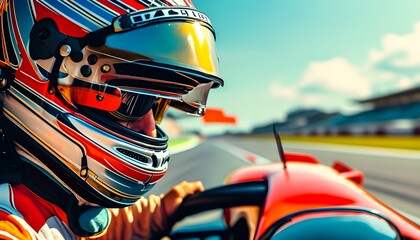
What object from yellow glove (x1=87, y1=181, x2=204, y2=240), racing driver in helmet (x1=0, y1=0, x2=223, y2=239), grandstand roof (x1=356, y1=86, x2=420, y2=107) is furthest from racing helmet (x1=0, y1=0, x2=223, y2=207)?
grandstand roof (x1=356, y1=86, x2=420, y2=107)

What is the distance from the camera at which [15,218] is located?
3.24ft

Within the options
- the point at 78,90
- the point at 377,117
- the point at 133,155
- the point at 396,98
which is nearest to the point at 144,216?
the point at 133,155

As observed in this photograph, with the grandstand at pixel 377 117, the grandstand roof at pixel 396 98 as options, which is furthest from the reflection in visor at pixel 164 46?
the grandstand roof at pixel 396 98

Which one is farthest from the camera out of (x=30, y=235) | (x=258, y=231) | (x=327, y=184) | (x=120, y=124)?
(x=327, y=184)

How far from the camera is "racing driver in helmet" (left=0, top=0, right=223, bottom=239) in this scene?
1103 millimetres

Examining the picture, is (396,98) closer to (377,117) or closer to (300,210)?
(377,117)

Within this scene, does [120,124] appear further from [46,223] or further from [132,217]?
[132,217]

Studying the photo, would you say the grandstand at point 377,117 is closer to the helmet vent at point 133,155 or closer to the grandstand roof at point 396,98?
the grandstand roof at point 396,98

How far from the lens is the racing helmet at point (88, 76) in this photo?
1.10 meters

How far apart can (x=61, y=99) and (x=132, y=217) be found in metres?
0.66

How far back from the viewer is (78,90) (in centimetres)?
111

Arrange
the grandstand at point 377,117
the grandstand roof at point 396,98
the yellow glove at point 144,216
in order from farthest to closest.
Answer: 1. the grandstand roof at point 396,98
2. the grandstand at point 377,117
3. the yellow glove at point 144,216

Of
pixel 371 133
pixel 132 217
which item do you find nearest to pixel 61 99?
pixel 132 217

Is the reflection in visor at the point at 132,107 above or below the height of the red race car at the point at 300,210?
above
